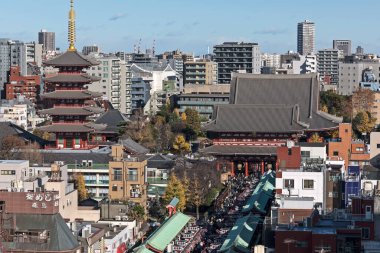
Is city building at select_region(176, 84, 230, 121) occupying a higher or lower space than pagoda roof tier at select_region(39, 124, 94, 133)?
higher

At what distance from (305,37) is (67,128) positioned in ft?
390

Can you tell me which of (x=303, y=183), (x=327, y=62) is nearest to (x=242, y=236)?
(x=303, y=183)

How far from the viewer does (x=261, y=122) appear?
60.8 meters

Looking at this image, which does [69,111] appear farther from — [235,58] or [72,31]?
[235,58]

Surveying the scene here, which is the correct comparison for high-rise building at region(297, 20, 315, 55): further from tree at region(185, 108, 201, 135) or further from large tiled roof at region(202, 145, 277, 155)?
large tiled roof at region(202, 145, 277, 155)

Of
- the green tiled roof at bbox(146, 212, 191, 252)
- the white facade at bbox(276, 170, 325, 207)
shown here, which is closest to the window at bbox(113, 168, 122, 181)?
the green tiled roof at bbox(146, 212, 191, 252)

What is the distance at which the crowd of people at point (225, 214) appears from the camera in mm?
36344

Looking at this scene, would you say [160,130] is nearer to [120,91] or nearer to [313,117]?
[313,117]

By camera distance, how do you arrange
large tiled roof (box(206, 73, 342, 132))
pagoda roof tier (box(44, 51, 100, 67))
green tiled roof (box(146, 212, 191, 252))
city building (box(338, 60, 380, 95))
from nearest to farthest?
green tiled roof (box(146, 212, 191, 252))
pagoda roof tier (box(44, 51, 100, 67))
large tiled roof (box(206, 73, 342, 132))
city building (box(338, 60, 380, 95))

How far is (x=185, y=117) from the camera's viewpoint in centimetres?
7375

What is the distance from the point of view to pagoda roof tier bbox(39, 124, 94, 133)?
191 feet

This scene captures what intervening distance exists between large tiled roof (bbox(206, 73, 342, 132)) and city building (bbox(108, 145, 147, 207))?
56.3ft

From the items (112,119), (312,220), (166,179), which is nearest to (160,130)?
(112,119)

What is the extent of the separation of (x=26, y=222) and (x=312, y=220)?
7284 millimetres
